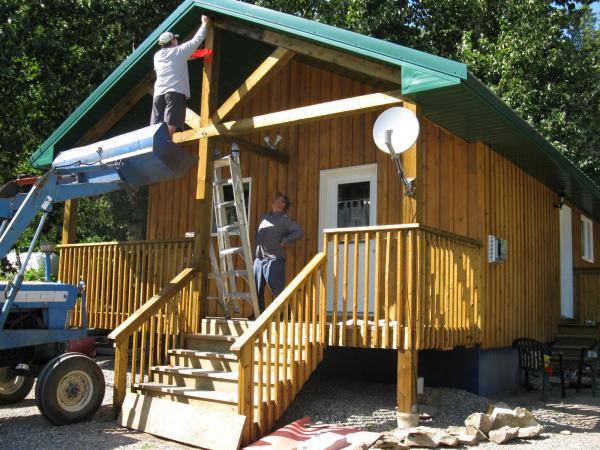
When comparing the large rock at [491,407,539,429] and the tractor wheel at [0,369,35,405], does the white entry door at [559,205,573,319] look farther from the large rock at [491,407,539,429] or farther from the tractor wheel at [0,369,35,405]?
the tractor wheel at [0,369,35,405]

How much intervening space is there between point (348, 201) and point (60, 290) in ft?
13.4

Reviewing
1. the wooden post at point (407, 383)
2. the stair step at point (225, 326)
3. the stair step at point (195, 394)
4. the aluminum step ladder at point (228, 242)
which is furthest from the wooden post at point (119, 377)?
the wooden post at point (407, 383)

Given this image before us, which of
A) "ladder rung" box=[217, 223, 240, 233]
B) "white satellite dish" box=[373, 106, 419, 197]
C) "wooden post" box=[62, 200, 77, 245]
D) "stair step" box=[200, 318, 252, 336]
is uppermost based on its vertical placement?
"white satellite dish" box=[373, 106, 419, 197]

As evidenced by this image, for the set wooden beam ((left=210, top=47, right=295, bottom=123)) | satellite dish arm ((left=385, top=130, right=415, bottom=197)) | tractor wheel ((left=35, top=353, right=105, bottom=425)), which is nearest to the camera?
tractor wheel ((left=35, top=353, right=105, bottom=425))

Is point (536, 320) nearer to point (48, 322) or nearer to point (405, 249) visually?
point (405, 249)

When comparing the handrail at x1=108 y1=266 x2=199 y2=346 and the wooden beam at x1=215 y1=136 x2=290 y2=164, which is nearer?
the handrail at x1=108 y1=266 x2=199 y2=346

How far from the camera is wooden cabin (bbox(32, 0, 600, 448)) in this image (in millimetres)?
6633

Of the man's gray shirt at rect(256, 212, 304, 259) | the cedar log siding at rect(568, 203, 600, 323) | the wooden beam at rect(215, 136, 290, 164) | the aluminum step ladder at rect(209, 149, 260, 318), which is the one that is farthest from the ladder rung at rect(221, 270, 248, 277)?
the cedar log siding at rect(568, 203, 600, 323)

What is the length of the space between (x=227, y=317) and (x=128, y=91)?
402 centimetres

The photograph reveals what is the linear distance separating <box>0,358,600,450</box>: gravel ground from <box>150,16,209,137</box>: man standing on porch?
3534 millimetres

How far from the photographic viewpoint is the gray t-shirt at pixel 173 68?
821 centimetres

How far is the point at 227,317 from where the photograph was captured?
8.48m

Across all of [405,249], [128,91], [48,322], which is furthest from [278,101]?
[48,322]

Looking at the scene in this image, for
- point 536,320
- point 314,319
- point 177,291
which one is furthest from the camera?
point 536,320
